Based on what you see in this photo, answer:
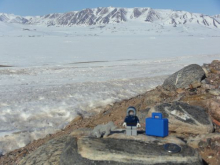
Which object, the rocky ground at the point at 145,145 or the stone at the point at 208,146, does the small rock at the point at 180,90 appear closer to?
the rocky ground at the point at 145,145

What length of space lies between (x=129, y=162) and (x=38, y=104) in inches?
281

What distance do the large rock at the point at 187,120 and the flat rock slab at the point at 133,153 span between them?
132cm

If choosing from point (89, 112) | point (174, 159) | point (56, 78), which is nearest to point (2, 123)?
point (89, 112)

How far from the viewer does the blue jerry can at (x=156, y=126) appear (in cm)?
347

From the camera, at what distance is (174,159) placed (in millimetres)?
3066

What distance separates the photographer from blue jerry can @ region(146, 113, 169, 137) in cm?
347

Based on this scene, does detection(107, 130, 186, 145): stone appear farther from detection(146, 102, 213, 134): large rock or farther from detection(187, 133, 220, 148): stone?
detection(146, 102, 213, 134): large rock

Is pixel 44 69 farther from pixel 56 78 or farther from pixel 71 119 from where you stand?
pixel 71 119

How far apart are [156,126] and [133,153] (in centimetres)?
61

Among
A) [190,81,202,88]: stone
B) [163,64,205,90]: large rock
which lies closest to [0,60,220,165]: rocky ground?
[190,81,202,88]: stone

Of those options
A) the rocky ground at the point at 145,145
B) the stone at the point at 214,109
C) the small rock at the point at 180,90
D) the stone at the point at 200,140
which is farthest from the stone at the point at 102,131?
the small rock at the point at 180,90

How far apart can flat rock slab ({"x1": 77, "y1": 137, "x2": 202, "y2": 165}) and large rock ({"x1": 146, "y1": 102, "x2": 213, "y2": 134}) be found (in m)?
1.32

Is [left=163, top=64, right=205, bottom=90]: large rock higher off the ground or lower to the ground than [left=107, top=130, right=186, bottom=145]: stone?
higher

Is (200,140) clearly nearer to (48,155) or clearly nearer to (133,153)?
(133,153)
